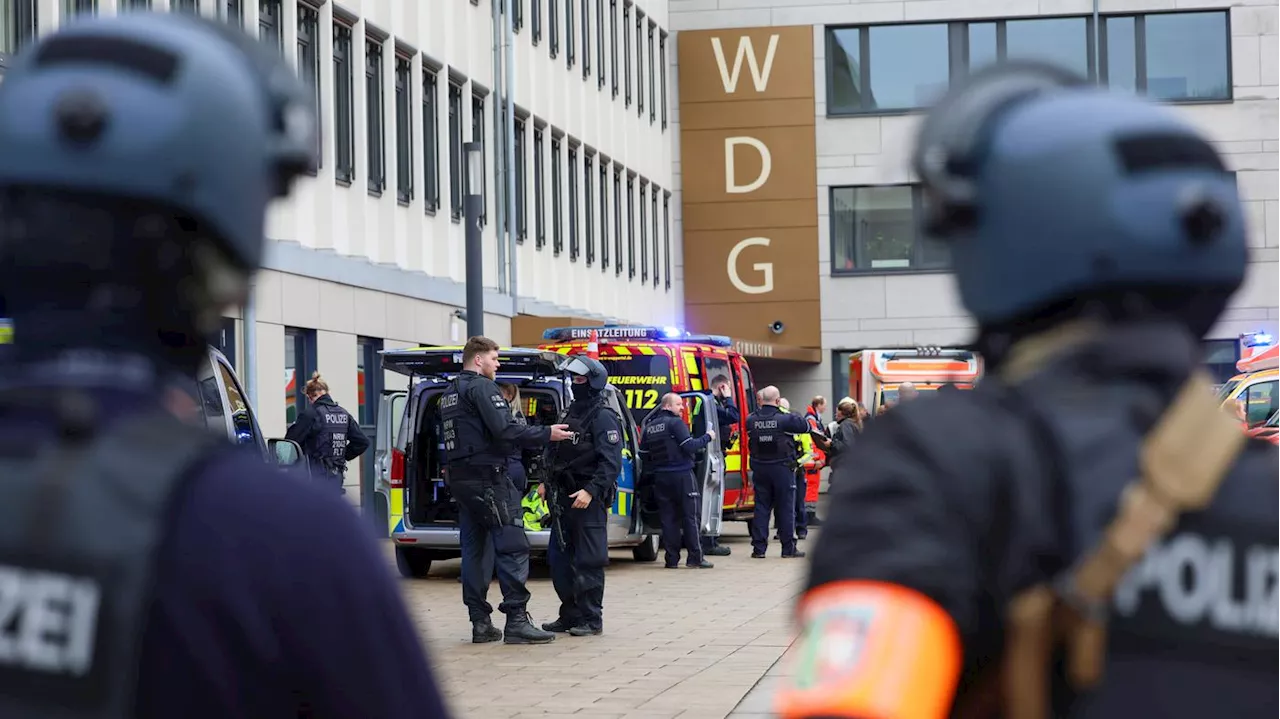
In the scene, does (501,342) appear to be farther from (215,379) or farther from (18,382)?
(18,382)

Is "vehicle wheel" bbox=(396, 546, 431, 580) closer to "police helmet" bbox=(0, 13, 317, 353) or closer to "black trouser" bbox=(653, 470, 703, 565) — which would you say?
"black trouser" bbox=(653, 470, 703, 565)

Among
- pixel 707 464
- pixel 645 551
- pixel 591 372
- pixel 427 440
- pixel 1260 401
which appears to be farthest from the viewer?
pixel 1260 401

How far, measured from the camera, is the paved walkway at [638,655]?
979 cm

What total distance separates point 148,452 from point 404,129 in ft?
86.3

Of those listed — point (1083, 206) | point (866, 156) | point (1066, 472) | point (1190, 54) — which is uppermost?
point (1190, 54)

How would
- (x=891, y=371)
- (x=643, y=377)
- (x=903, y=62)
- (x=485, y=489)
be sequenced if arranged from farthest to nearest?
1. (x=903, y=62)
2. (x=891, y=371)
3. (x=643, y=377)
4. (x=485, y=489)

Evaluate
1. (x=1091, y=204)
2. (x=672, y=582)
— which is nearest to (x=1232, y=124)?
(x=672, y=582)

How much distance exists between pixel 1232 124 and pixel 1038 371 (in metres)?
44.5

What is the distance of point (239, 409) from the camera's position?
419 inches

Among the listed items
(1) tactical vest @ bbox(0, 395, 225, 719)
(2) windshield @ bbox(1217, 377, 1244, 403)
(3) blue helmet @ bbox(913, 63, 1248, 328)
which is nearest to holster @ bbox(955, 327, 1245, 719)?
(3) blue helmet @ bbox(913, 63, 1248, 328)

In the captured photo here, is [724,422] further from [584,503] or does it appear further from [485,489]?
[485,489]

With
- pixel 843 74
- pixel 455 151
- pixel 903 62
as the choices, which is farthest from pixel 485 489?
pixel 903 62

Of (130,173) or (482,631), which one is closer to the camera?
(130,173)

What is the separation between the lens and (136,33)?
6.46 ft
